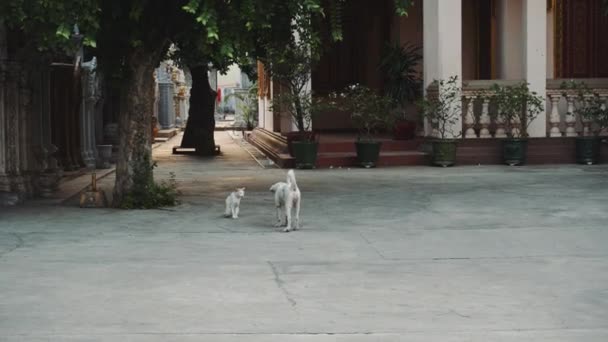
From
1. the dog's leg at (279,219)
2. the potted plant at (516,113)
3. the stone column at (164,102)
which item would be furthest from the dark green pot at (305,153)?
the stone column at (164,102)

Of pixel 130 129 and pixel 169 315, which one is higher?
pixel 130 129

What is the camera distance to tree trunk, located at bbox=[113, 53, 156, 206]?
43.5 feet

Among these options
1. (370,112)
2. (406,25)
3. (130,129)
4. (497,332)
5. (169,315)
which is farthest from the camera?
(406,25)

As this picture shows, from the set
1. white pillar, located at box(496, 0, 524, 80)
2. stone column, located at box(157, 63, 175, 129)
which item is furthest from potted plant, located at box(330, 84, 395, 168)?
stone column, located at box(157, 63, 175, 129)

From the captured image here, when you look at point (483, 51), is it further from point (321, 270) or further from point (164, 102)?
point (164, 102)

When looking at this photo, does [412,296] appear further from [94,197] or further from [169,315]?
[94,197]

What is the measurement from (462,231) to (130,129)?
470 centimetres

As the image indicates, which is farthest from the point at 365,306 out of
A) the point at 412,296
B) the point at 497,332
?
the point at 497,332

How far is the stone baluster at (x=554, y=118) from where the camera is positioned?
20.8 meters

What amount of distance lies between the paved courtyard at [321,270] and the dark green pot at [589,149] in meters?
5.50

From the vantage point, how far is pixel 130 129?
13289 mm

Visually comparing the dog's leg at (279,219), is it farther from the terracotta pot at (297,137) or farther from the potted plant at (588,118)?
the potted plant at (588,118)

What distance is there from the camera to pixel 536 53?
20.9m

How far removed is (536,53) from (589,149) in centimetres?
227
